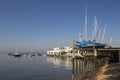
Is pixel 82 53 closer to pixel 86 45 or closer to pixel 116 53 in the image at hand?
pixel 86 45

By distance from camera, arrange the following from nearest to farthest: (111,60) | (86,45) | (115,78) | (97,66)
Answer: (115,78), (97,66), (111,60), (86,45)

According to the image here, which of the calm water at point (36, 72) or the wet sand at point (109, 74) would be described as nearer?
the wet sand at point (109, 74)

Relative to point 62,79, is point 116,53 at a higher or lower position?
higher

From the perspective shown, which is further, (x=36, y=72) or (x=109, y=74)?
(x=36, y=72)

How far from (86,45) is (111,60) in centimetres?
1160

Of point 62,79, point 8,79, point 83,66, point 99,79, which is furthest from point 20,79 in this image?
point 99,79

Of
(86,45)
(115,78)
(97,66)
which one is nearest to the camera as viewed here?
(115,78)

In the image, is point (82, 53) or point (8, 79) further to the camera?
point (82, 53)

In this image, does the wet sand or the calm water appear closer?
the wet sand

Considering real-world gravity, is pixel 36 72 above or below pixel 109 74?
below

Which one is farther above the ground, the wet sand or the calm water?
the wet sand

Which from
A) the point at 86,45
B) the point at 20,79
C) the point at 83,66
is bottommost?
the point at 20,79

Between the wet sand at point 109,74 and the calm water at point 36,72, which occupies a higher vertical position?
the wet sand at point 109,74

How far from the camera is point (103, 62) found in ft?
161
